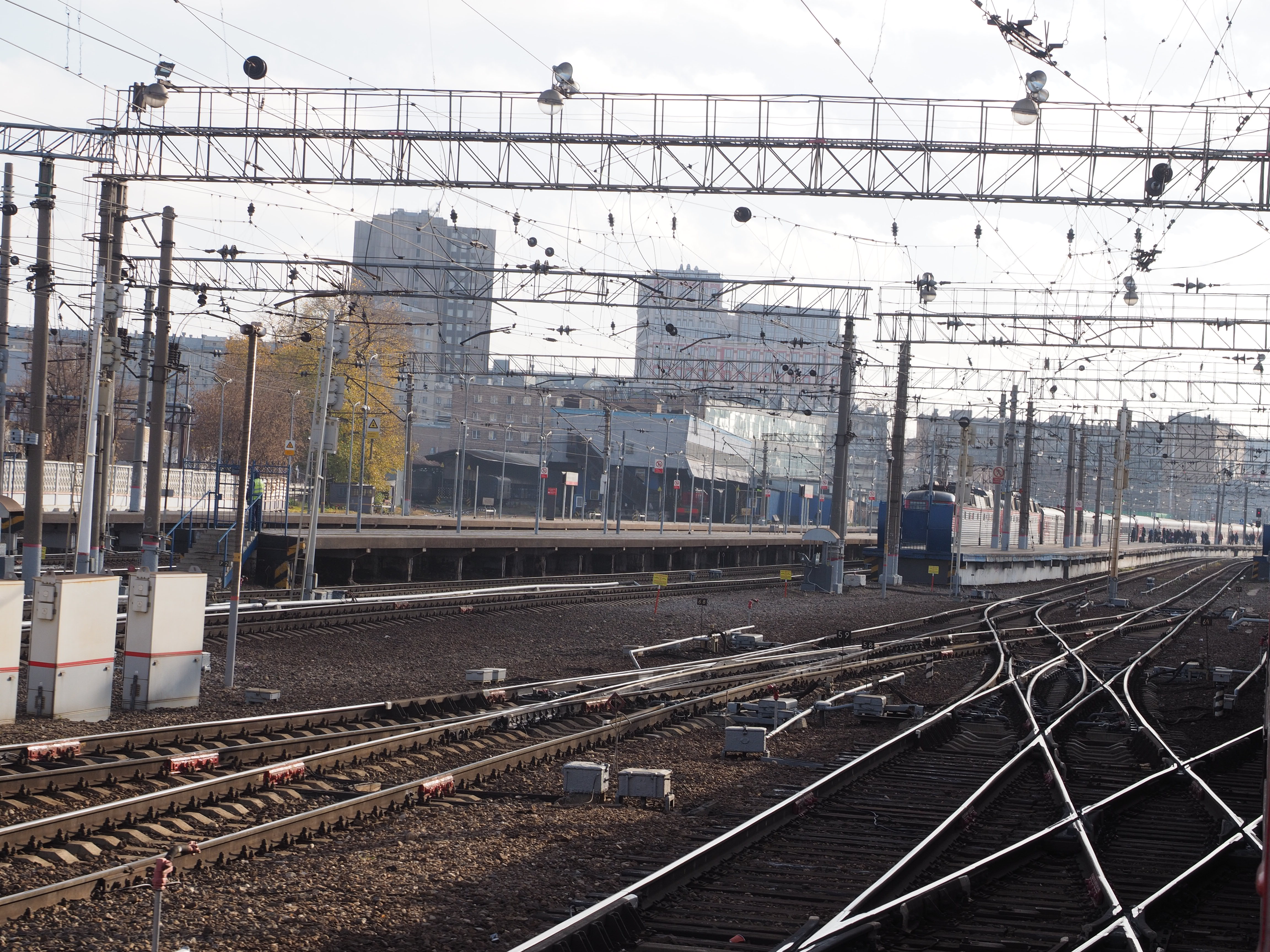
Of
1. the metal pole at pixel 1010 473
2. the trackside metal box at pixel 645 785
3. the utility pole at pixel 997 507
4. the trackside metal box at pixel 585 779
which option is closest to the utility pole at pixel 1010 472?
the metal pole at pixel 1010 473

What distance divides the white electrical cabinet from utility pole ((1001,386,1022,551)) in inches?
1553

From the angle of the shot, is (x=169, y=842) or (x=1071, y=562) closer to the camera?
(x=169, y=842)

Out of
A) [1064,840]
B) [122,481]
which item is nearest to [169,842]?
[1064,840]

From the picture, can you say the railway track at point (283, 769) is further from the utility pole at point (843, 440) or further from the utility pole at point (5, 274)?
the utility pole at point (843, 440)

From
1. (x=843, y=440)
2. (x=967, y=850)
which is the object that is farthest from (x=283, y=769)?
(x=843, y=440)

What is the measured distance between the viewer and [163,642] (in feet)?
42.1

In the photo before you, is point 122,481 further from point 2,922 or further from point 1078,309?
point 2,922

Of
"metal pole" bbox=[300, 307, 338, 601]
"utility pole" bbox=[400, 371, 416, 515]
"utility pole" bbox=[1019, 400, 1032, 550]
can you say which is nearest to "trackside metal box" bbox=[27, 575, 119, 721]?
"metal pole" bbox=[300, 307, 338, 601]

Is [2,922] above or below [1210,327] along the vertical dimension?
below

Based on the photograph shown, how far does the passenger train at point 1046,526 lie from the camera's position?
157 feet

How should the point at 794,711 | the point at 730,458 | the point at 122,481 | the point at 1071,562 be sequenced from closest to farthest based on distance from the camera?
1. the point at 794,711
2. the point at 122,481
3. the point at 1071,562
4. the point at 730,458

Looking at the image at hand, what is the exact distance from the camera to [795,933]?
6.21 m

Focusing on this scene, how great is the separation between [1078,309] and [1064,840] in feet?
96.8

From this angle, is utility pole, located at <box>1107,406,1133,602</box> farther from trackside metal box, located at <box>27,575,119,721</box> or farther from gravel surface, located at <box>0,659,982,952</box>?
trackside metal box, located at <box>27,575,119,721</box>
